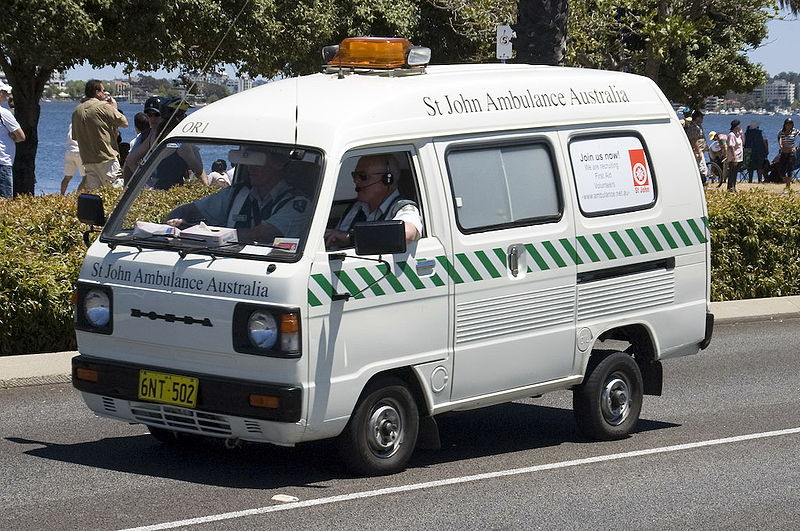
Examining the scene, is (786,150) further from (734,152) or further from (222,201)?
(222,201)

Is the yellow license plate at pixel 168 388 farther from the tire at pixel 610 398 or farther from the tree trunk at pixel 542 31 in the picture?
the tree trunk at pixel 542 31

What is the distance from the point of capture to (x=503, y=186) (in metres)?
8.71

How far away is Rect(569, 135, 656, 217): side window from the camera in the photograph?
922cm

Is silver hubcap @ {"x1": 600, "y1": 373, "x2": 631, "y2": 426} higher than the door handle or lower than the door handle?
lower

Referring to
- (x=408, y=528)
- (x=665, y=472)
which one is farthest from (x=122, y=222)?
(x=665, y=472)

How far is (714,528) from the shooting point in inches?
293

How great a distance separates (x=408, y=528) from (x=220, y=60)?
22.2m

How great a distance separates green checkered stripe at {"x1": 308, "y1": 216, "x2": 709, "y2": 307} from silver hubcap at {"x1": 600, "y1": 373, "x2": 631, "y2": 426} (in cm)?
86

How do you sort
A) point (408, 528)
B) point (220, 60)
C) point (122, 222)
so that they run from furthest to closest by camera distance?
point (220, 60), point (122, 222), point (408, 528)

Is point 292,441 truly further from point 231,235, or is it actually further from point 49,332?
point 49,332

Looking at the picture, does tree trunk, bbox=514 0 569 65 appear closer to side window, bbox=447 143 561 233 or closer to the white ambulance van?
the white ambulance van

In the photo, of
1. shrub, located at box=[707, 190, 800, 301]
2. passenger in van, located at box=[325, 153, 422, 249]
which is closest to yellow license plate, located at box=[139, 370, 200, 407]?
passenger in van, located at box=[325, 153, 422, 249]

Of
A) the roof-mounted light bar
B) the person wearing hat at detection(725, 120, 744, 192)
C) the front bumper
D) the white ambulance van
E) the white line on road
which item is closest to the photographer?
the white line on road

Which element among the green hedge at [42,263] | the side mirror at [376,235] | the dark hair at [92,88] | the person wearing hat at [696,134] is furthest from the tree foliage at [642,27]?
the side mirror at [376,235]
